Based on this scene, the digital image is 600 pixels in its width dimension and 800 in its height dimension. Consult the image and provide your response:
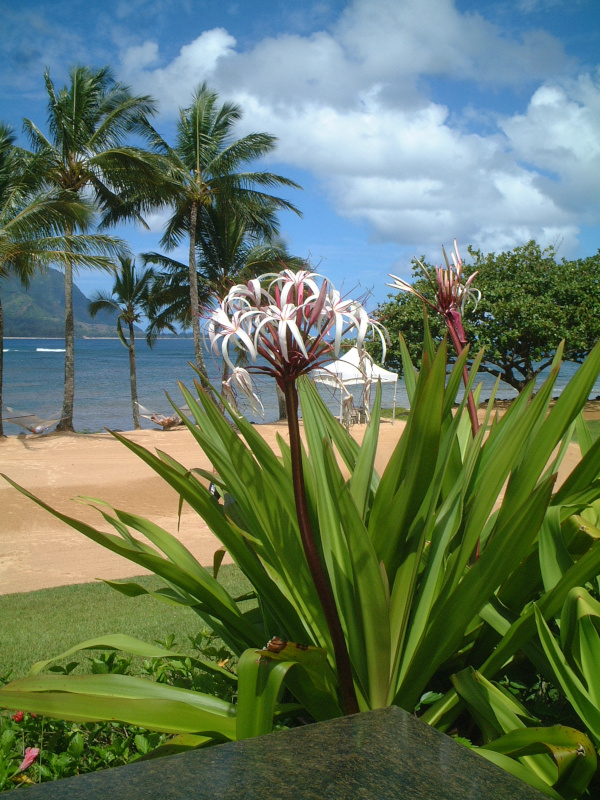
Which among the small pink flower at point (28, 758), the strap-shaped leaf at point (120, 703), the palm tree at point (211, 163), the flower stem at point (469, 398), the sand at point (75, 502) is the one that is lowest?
the sand at point (75, 502)

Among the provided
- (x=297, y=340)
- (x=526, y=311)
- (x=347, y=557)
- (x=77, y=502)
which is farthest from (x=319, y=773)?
(x=526, y=311)

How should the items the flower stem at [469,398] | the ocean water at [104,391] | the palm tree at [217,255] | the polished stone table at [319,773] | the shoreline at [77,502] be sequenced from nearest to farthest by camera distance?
the polished stone table at [319,773]
the flower stem at [469,398]
the shoreline at [77,502]
the palm tree at [217,255]
the ocean water at [104,391]

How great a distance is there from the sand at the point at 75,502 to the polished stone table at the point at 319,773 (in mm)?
6435

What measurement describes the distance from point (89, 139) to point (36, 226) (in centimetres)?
418

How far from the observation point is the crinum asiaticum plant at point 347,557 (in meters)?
1.64

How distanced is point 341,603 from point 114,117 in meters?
20.9

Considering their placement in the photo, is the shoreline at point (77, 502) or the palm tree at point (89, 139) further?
the palm tree at point (89, 139)

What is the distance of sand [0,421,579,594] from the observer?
8.29 metres

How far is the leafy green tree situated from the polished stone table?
18.0 metres

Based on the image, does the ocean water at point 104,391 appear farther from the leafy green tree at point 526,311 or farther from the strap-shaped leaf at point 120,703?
the strap-shaped leaf at point 120,703

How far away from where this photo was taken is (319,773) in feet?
3.78

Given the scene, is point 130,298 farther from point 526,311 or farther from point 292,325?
point 292,325

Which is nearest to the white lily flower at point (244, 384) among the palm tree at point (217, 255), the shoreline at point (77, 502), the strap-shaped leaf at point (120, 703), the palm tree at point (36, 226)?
the strap-shaped leaf at point (120, 703)

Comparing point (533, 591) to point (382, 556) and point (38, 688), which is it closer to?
point (382, 556)
